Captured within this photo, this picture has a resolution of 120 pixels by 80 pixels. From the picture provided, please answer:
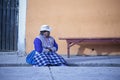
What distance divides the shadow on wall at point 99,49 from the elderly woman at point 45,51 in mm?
2332

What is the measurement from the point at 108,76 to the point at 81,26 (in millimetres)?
3789

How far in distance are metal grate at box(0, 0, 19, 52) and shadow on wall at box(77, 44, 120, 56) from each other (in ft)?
7.23

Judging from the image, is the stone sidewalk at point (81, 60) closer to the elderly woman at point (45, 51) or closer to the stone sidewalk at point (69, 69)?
the stone sidewalk at point (69, 69)

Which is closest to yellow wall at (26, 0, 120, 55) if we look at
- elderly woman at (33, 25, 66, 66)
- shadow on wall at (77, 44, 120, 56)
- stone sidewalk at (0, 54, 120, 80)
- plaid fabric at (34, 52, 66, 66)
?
shadow on wall at (77, 44, 120, 56)

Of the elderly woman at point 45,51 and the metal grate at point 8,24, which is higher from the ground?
the metal grate at point 8,24

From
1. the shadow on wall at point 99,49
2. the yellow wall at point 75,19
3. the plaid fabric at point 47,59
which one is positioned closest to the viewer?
the plaid fabric at point 47,59

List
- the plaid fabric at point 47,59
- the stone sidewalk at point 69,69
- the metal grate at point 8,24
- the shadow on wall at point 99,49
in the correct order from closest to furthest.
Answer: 1. the stone sidewalk at point 69,69
2. the plaid fabric at point 47,59
3. the metal grate at point 8,24
4. the shadow on wall at point 99,49

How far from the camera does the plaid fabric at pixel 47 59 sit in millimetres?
9047

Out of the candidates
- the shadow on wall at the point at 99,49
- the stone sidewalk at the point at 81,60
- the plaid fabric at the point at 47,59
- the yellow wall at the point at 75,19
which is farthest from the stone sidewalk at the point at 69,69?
the yellow wall at the point at 75,19

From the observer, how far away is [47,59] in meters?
9.09

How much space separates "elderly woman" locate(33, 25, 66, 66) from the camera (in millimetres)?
9070

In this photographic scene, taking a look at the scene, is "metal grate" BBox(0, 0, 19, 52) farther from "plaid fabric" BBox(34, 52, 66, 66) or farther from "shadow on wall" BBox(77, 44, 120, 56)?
"plaid fabric" BBox(34, 52, 66, 66)

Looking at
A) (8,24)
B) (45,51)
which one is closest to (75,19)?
(8,24)

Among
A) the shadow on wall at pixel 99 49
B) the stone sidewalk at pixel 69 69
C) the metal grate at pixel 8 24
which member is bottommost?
the stone sidewalk at pixel 69 69
